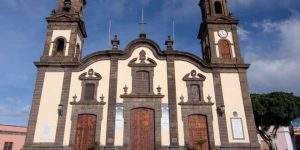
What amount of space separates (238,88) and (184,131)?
5.49 meters

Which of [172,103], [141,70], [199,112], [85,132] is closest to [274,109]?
[199,112]

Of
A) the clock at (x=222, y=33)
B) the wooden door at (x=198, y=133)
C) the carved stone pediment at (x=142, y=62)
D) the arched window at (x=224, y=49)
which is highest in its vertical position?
the clock at (x=222, y=33)

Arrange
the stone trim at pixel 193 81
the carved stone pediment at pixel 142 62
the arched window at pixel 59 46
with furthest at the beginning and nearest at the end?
the arched window at pixel 59 46, the carved stone pediment at pixel 142 62, the stone trim at pixel 193 81

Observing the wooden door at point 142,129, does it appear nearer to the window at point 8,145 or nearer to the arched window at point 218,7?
the arched window at point 218,7

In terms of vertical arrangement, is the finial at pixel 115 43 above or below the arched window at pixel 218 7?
below

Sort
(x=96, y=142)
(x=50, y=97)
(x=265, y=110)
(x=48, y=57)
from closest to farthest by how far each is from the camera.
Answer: (x=96, y=142) → (x=50, y=97) → (x=48, y=57) → (x=265, y=110)

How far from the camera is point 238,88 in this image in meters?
23.8

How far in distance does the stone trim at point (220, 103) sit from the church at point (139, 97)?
0.23 feet

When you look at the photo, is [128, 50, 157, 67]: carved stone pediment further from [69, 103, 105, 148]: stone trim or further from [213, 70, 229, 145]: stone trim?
[213, 70, 229, 145]: stone trim

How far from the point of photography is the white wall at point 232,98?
73.4 ft

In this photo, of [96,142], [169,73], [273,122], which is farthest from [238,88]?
[273,122]

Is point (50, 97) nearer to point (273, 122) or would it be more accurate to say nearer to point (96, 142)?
point (96, 142)

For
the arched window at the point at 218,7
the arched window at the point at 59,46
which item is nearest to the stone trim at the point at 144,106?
the arched window at the point at 59,46

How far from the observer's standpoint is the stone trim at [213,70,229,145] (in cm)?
2205
